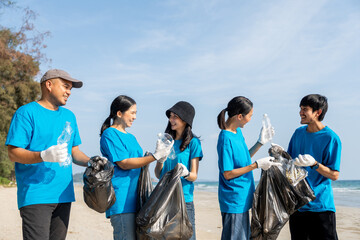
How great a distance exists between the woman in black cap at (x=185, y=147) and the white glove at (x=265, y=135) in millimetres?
598

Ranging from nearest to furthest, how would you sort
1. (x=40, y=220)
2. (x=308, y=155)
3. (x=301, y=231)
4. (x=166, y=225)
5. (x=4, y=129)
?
(x=40, y=220), (x=166, y=225), (x=308, y=155), (x=301, y=231), (x=4, y=129)

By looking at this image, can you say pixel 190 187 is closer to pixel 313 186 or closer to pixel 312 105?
pixel 313 186

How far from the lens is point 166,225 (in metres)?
2.69

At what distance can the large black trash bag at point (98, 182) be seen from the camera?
248cm

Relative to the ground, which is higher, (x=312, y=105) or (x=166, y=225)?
(x=312, y=105)

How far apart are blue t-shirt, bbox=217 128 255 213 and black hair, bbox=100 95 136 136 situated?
77cm

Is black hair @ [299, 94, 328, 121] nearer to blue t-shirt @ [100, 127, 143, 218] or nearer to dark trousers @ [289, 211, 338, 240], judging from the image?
dark trousers @ [289, 211, 338, 240]

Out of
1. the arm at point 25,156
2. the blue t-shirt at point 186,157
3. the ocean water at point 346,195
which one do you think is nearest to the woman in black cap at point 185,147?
the blue t-shirt at point 186,157

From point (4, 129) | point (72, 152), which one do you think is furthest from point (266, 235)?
→ point (4, 129)

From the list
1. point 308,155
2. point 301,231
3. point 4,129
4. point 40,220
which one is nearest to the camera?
point 40,220

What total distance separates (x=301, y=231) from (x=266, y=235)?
35cm

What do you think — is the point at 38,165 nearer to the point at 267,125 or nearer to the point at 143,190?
the point at 143,190

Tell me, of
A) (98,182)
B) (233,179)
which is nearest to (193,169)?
(233,179)

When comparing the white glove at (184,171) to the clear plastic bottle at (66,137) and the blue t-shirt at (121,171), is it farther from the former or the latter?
the clear plastic bottle at (66,137)
